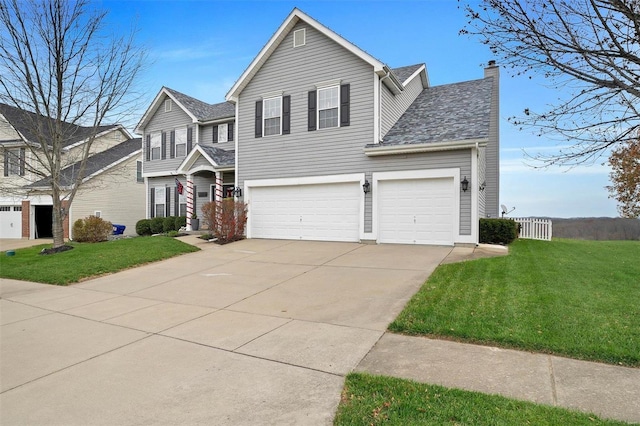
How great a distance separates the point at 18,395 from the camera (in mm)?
3566

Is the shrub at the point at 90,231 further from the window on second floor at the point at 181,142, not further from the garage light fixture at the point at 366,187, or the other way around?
the garage light fixture at the point at 366,187

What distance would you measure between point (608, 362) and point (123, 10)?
55.9ft

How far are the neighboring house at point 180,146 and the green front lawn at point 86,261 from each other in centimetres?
541

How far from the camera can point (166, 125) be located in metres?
21.6

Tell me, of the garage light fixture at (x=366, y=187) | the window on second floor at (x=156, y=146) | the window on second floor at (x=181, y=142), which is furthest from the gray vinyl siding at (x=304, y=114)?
the window on second floor at (x=156, y=146)

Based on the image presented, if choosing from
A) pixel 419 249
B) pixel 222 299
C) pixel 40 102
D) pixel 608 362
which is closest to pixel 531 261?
pixel 419 249

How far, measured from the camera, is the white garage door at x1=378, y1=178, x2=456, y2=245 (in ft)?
38.4

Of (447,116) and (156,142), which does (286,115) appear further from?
(156,142)

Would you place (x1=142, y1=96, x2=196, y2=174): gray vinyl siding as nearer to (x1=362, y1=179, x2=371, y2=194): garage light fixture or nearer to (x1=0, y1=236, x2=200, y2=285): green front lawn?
(x1=0, y1=236, x2=200, y2=285): green front lawn

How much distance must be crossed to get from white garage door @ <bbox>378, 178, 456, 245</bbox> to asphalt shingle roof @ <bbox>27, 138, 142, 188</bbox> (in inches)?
720

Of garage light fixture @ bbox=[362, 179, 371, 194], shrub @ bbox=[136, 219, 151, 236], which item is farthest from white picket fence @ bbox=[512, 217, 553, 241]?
shrub @ bbox=[136, 219, 151, 236]

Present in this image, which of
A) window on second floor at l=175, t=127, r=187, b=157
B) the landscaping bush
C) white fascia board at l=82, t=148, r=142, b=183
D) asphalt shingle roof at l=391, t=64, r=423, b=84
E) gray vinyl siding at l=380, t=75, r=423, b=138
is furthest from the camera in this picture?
white fascia board at l=82, t=148, r=142, b=183

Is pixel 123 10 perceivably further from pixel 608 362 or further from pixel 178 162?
pixel 608 362

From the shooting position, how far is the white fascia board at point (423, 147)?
434 inches
